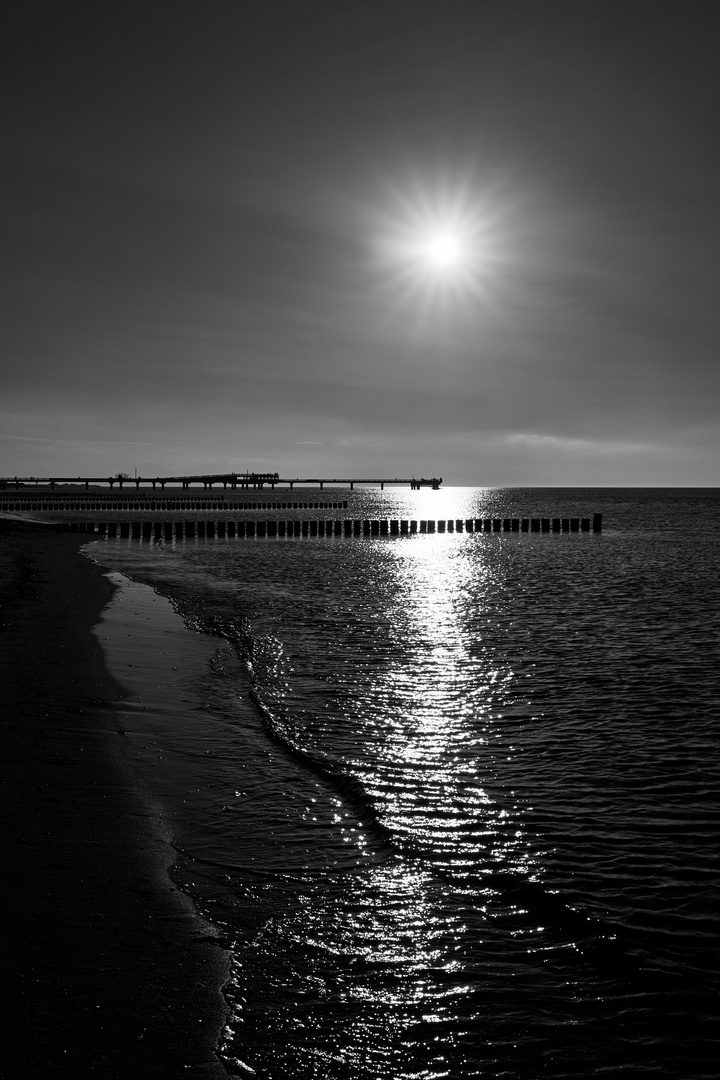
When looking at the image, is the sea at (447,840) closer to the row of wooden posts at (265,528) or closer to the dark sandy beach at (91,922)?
the dark sandy beach at (91,922)

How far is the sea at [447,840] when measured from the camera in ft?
16.2

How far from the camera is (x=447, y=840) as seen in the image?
7.81 metres

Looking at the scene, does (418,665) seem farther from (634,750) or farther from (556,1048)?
(556,1048)

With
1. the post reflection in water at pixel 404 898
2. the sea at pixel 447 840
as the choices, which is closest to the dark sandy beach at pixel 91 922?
the sea at pixel 447 840

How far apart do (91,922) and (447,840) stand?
3.57 metres

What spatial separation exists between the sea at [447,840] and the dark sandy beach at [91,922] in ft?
0.78

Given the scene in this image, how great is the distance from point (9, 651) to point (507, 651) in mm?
10427

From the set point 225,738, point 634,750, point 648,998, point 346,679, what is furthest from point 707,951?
point 346,679

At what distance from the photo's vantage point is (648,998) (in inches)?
211

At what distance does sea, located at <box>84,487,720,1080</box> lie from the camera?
4938 millimetres

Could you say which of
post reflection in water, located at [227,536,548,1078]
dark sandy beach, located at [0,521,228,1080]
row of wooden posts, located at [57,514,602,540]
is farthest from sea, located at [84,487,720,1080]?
row of wooden posts, located at [57,514,602,540]

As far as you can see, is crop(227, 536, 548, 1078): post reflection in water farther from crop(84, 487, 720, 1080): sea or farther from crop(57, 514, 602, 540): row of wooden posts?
crop(57, 514, 602, 540): row of wooden posts

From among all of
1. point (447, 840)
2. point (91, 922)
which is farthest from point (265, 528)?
point (91, 922)

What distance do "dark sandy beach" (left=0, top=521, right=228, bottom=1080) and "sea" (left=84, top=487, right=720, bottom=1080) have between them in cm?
24
